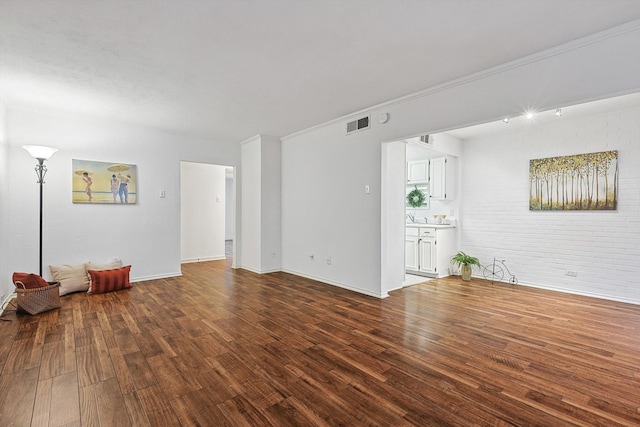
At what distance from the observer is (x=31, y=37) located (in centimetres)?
248

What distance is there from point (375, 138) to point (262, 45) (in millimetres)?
2137

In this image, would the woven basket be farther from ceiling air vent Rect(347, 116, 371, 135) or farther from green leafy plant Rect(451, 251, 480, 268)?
green leafy plant Rect(451, 251, 480, 268)

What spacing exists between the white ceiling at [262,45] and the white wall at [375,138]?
0.55 feet

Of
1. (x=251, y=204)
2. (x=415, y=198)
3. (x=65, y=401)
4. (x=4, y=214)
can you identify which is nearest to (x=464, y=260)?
(x=415, y=198)

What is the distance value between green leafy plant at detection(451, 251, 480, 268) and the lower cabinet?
17 centimetres

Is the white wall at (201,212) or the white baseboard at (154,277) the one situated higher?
the white wall at (201,212)

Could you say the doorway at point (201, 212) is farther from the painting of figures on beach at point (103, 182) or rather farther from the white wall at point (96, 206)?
the painting of figures on beach at point (103, 182)

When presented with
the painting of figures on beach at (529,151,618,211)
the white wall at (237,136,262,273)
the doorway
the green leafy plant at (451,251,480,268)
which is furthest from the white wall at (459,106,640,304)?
the doorway

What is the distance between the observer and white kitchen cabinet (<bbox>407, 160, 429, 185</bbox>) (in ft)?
19.7

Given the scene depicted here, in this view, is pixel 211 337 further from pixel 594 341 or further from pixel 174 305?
pixel 594 341

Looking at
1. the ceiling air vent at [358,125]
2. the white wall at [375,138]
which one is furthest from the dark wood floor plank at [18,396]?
the ceiling air vent at [358,125]

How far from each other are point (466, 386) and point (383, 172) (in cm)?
280

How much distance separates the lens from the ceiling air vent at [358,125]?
173 inches

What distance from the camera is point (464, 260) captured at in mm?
5332
